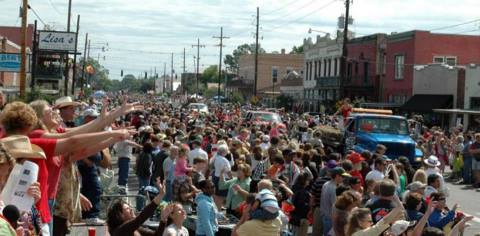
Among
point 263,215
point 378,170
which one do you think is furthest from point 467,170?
point 263,215

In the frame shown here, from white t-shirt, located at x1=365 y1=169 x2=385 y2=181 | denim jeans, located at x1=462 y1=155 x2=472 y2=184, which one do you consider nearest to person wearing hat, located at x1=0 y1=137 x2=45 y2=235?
white t-shirt, located at x1=365 y1=169 x2=385 y2=181

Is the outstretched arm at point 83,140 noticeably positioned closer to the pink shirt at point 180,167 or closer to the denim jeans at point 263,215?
the denim jeans at point 263,215

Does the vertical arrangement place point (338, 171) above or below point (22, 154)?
below

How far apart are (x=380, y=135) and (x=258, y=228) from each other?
1799 cm

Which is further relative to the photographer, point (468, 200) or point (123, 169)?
point (468, 200)

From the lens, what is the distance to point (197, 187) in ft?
38.1

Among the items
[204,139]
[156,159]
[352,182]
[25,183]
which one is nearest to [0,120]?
[25,183]

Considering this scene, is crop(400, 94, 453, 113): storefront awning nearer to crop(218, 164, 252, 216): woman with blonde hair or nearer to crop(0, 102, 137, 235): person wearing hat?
crop(218, 164, 252, 216): woman with blonde hair

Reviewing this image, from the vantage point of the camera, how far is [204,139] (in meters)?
20.8

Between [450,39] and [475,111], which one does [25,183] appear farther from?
[450,39]

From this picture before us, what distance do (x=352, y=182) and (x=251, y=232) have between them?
10.4ft

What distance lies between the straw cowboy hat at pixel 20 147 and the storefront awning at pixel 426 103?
1718 inches

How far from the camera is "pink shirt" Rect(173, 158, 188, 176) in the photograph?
14797 millimetres

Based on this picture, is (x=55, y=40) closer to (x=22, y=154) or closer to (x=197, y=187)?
(x=197, y=187)
